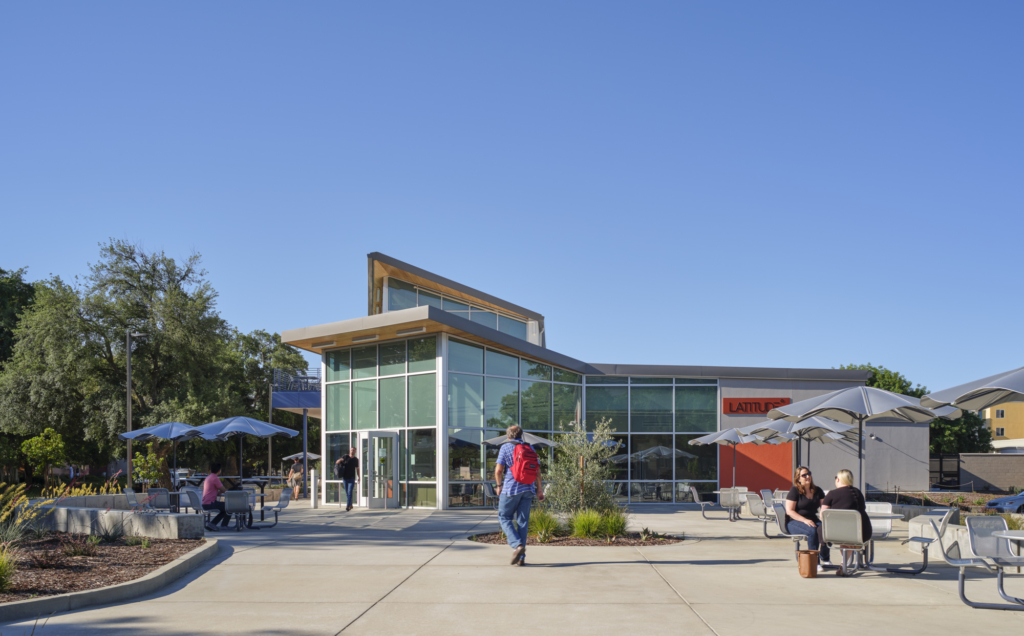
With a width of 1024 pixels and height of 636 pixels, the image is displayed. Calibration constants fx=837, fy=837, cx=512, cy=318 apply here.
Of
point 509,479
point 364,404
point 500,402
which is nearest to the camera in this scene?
point 509,479

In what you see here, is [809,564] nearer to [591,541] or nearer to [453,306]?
[591,541]

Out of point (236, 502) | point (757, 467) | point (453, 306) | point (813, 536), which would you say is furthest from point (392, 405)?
point (813, 536)

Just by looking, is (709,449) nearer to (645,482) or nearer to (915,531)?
(645,482)

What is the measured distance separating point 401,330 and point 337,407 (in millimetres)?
3868

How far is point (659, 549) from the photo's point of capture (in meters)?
11.7

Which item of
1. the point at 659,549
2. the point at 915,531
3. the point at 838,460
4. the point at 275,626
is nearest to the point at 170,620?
the point at 275,626

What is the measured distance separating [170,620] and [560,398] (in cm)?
2020

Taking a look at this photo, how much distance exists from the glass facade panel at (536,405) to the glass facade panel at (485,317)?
3658 mm

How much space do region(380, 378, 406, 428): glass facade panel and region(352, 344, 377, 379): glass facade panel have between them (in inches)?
20.7

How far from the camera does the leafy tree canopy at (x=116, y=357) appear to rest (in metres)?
35.4

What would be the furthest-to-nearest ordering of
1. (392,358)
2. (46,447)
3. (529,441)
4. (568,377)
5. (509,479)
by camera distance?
(46,447) < (568,377) < (392,358) < (529,441) < (509,479)

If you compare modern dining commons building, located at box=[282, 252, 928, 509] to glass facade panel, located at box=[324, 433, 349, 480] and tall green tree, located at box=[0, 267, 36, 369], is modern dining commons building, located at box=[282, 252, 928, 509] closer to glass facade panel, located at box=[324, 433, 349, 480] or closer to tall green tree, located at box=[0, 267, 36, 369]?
glass facade panel, located at box=[324, 433, 349, 480]

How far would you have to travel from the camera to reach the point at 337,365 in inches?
955

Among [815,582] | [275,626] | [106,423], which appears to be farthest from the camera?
[106,423]
